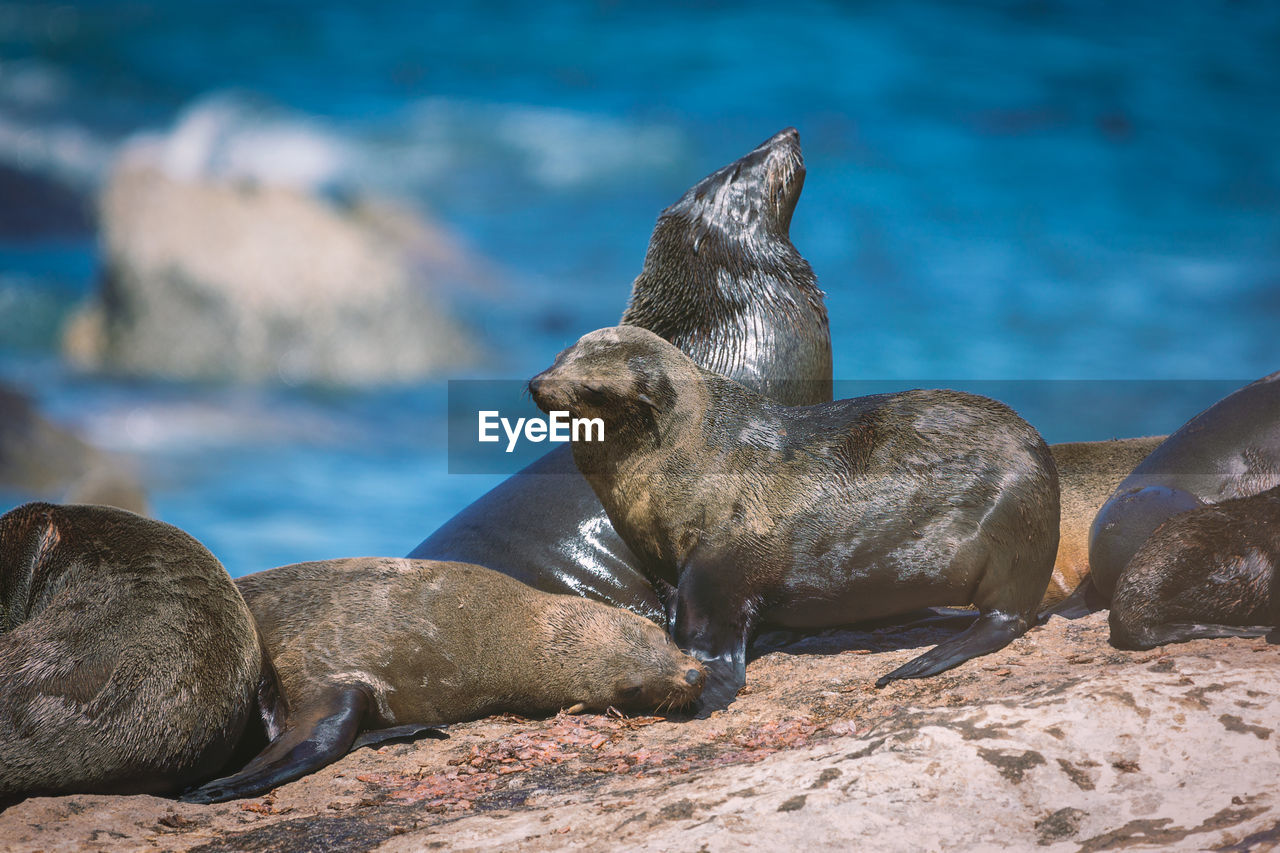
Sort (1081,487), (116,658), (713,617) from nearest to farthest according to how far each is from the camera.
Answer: (116,658) < (713,617) < (1081,487)

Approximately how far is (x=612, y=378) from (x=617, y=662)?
4.63 ft

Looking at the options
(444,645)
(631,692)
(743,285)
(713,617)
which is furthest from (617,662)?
(743,285)

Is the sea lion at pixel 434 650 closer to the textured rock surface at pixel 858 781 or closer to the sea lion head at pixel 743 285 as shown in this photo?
the textured rock surface at pixel 858 781

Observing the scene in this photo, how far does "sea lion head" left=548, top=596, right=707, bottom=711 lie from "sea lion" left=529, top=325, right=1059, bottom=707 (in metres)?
0.15

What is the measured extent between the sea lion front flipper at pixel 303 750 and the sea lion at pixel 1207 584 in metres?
3.44

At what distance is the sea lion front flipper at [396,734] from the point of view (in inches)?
206

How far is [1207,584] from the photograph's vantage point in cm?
499

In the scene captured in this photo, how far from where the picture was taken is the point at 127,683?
4.64 meters

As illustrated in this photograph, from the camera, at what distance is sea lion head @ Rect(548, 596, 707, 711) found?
5391 millimetres

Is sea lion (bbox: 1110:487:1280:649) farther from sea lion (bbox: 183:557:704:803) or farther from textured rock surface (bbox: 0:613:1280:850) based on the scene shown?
sea lion (bbox: 183:557:704:803)

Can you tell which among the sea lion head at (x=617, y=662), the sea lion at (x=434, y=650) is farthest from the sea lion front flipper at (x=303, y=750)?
the sea lion head at (x=617, y=662)

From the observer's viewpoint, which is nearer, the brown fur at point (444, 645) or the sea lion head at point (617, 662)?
the sea lion head at point (617, 662)

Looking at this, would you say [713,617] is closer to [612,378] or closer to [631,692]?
[631,692]

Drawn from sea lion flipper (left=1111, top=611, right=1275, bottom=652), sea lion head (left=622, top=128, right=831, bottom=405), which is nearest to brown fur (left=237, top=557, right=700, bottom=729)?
sea lion flipper (left=1111, top=611, right=1275, bottom=652)
